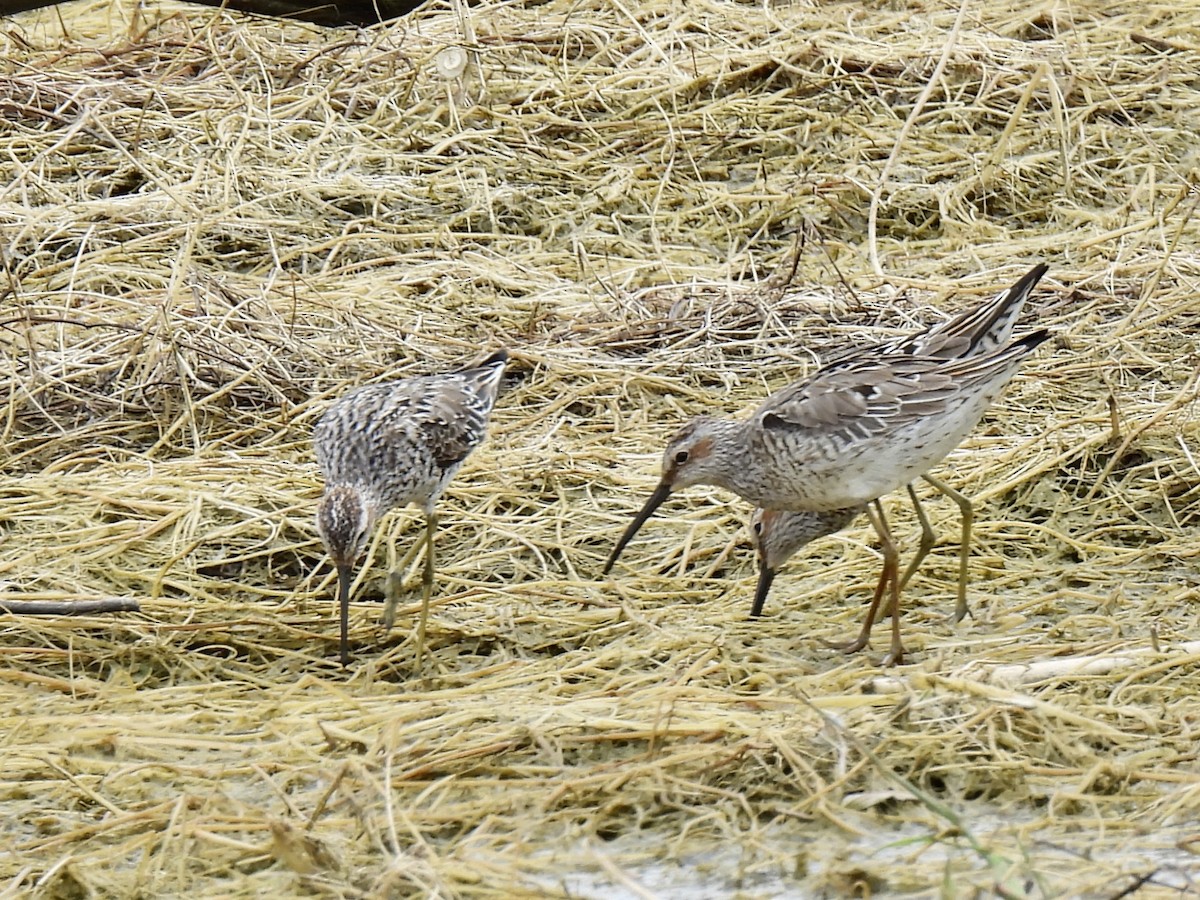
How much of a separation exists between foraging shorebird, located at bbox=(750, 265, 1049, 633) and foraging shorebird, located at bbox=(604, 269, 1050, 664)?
85 mm

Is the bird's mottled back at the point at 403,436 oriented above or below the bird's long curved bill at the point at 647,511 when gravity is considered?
above

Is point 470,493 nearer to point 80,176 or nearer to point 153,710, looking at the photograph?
point 153,710

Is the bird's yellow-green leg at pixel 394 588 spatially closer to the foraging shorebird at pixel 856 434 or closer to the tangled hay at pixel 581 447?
the tangled hay at pixel 581 447

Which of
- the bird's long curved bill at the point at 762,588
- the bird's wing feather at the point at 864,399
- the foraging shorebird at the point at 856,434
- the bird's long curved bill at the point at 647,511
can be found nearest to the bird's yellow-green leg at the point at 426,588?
the bird's long curved bill at the point at 647,511

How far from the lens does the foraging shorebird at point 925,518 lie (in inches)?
239

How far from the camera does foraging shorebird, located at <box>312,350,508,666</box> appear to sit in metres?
5.87

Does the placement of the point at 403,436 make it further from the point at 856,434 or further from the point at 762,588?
the point at 856,434

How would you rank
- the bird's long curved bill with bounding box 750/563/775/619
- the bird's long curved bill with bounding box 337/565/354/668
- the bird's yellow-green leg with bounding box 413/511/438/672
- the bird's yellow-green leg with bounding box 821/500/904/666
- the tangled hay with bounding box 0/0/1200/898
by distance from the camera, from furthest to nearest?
the bird's long curved bill with bounding box 750/563/775/619 < the bird's yellow-green leg with bounding box 413/511/438/672 < the bird's long curved bill with bounding box 337/565/354/668 < the bird's yellow-green leg with bounding box 821/500/904/666 < the tangled hay with bounding box 0/0/1200/898

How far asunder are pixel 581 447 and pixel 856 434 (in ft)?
6.73

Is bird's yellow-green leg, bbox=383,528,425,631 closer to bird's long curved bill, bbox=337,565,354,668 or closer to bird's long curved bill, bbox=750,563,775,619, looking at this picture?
bird's long curved bill, bbox=337,565,354,668

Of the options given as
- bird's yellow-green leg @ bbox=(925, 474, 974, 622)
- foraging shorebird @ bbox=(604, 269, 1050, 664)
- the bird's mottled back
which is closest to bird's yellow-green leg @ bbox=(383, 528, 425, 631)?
the bird's mottled back

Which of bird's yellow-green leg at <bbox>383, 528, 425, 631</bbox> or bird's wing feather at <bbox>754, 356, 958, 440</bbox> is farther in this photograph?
bird's yellow-green leg at <bbox>383, 528, 425, 631</bbox>

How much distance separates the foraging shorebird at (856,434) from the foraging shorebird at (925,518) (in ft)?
0.28

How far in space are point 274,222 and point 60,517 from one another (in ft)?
9.91
